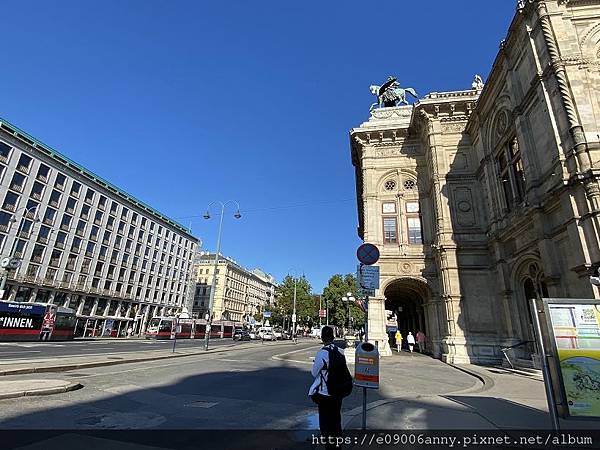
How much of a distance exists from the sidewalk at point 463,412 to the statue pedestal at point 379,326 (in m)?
12.4

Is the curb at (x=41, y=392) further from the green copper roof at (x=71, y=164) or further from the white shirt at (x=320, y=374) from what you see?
the green copper roof at (x=71, y=164)

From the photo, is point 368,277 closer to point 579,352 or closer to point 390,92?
point 579,352

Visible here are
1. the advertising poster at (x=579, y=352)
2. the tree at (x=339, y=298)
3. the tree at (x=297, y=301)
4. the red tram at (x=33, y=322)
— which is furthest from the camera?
the tree at (x=297, y=301)

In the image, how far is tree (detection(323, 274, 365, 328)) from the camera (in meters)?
64.2

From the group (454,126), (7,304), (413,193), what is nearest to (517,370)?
(413,193)

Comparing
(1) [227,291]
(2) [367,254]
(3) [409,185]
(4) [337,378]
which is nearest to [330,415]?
(4) [337,378]

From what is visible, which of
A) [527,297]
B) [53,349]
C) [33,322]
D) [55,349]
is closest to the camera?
[527,297]

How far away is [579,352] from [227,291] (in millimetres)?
86317

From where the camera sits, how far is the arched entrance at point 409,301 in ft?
81.0

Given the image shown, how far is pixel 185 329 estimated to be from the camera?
48125mm

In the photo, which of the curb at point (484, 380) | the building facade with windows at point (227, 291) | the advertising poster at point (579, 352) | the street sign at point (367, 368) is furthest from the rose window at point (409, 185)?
the building facade with windows at point (227, 291)

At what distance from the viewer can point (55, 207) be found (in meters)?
48.1

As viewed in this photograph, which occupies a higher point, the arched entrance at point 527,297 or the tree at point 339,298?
the tree at point 339,298

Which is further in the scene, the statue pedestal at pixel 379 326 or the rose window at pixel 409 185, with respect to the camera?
the rose window at pixel 409 185
